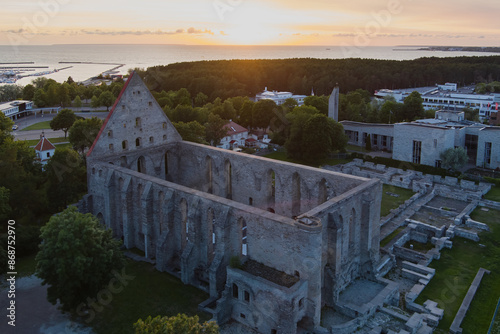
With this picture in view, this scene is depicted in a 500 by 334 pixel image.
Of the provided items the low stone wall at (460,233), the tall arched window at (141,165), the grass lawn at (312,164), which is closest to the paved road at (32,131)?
the tall arched window at (141,165)

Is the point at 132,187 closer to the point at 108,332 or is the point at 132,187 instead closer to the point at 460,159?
the point at 108,332

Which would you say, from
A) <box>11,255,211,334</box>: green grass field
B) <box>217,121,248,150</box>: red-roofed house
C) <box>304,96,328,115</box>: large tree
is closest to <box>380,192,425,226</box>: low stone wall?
<box>11,255,211,334</box>: green grass field

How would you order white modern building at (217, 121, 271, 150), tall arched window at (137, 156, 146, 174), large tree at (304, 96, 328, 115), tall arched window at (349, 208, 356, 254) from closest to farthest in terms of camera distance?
tall arched window at (349, 208, 356, 254) < tall arched window at (137, 156, 146, 174) < white modern building at (217, 121, 271, 150) < large tree at (304, 96, 328, 115)

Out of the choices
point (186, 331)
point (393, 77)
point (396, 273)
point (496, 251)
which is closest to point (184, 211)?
point (186, 331)

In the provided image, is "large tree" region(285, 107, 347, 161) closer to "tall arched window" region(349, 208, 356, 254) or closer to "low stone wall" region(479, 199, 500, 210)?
"low stone wall" region(479, 199, 500, 210)

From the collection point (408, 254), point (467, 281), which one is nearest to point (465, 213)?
point (408, 254)

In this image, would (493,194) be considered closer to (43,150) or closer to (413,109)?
(413,109)

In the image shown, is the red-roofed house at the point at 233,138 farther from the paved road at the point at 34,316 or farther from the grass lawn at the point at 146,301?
the paved road at the point at 34,316
